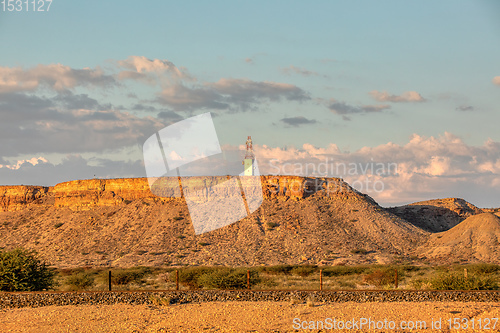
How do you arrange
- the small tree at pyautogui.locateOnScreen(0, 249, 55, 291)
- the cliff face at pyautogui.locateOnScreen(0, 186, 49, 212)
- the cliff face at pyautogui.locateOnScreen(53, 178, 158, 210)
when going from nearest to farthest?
the small tree at pyautogui.locateOnScreen(0, 249, 55, 291), the cliff face at pyautogui.locateOnScreen(53, 178, 158, 210), the cliff face at pyautogui.locateOnScreen(0, 186, 49, 212)

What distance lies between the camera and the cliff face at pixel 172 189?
192 ft

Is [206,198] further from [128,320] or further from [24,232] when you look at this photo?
Result: [128,320]

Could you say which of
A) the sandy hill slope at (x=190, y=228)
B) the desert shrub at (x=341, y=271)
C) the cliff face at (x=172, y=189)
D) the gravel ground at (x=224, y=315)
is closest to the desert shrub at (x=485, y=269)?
the desert shrub at (x=341, y=271)

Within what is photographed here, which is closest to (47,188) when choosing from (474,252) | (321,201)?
(321,201)

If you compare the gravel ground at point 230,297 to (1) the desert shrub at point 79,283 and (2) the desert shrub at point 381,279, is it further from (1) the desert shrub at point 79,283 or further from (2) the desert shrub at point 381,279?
(2) the desert shrub at point 381,279

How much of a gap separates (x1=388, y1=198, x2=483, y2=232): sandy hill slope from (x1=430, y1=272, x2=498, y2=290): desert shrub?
1710 inches

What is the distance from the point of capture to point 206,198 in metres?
58.0

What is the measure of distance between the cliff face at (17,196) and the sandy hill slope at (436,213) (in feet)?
148

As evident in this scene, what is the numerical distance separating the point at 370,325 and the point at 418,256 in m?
36.0

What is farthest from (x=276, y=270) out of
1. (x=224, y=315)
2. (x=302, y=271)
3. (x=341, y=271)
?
(x=224, y=315)

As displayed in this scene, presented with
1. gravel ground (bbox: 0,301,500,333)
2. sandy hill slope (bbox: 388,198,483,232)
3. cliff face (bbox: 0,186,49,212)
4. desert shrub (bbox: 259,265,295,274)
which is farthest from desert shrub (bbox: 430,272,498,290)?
cliff face (bbox: 0,186,49,212)

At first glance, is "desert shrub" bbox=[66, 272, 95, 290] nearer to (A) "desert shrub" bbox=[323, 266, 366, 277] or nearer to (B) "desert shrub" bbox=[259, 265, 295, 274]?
(B) "desert shrub" bbox=[259, 265, 295, 274]

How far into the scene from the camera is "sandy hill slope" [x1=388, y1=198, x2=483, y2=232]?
65.9 m

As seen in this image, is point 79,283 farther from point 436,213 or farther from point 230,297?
point 436,213
